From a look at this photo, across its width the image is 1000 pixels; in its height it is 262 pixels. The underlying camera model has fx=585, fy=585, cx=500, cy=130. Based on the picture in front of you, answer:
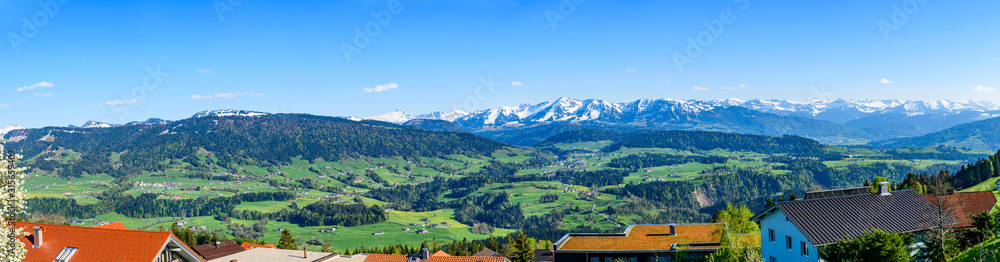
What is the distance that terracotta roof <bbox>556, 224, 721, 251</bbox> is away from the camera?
193ft

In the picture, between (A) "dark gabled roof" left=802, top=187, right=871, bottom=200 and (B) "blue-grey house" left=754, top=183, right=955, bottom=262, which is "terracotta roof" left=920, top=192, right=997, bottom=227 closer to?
(B) "blue-grey house" left=754, top=183, right=955, bottom=262

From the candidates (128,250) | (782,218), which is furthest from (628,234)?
(128,250)

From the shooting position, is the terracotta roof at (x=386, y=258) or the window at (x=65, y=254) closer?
the window at (x=65, y=254)

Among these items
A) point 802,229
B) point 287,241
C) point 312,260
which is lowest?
point 287,241

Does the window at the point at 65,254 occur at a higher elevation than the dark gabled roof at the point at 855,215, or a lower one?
higher

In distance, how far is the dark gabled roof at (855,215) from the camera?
132ft

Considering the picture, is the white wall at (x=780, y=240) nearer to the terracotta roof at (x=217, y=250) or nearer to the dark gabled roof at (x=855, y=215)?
the dark gabled roof at (x=855, y=215)

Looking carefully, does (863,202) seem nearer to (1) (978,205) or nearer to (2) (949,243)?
(2) (949,243)

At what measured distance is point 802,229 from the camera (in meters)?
40.2

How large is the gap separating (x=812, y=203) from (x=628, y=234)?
23.3 m

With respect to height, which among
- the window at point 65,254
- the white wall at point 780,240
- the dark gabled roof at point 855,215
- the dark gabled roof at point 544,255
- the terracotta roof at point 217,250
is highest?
the window at point 65,254

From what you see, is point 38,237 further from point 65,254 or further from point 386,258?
point 386,258

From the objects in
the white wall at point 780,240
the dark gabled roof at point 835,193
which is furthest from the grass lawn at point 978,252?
the dark gabled roof at point 835,193

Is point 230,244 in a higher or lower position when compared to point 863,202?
lower
